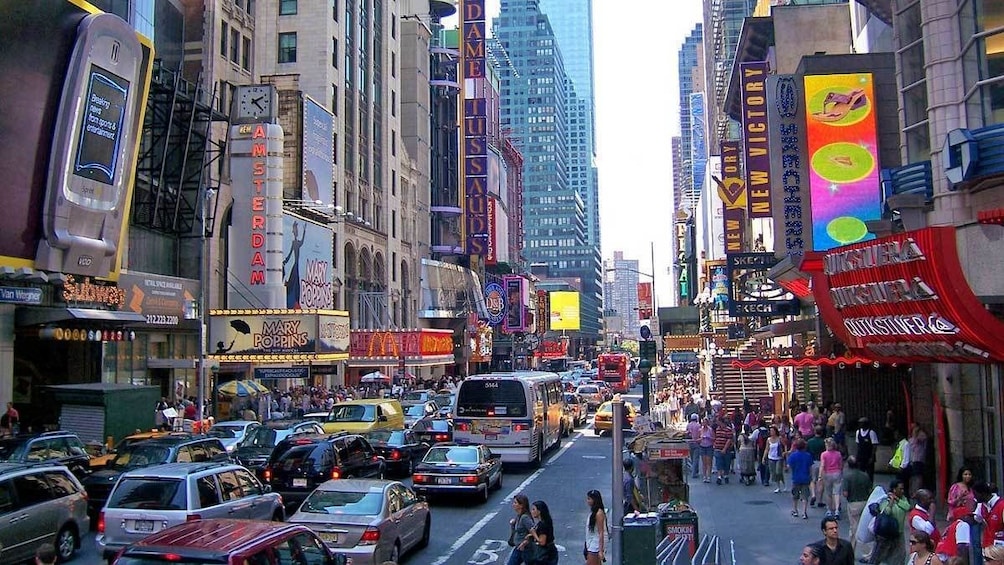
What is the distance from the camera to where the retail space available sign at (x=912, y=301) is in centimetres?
1255

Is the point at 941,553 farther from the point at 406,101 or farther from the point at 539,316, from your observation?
the point at 539,316

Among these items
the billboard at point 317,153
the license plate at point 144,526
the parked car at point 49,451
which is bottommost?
the license plate at point 144,526

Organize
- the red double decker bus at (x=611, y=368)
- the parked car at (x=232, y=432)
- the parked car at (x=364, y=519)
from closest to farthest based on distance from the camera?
the parked car at (x=364, y=519), the parked car at (x=232, y=432), the red double decker bus at (x=611, y=368)

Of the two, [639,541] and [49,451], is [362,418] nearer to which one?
[49,451]

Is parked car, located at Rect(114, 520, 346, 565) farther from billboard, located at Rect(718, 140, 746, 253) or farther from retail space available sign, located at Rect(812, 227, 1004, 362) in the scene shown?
billboard, located at Rect(718, 140, 746, 253)

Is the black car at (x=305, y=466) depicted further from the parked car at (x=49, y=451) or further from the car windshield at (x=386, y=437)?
the car windshield at (x=386, y=437)

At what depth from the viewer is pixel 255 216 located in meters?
44.8

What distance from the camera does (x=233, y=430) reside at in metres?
25.7

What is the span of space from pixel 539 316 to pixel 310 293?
85.2 meters

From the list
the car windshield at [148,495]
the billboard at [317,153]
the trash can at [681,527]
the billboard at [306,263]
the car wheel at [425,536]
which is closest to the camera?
the trash can at [681,527]

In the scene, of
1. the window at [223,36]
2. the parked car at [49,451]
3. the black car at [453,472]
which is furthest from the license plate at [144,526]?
the window at [223,36]

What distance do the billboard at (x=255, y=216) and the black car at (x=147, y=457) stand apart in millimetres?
25926

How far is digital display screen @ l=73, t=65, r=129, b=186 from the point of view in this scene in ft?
94.0

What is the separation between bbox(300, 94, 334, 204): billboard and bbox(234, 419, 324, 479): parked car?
26.4 m
